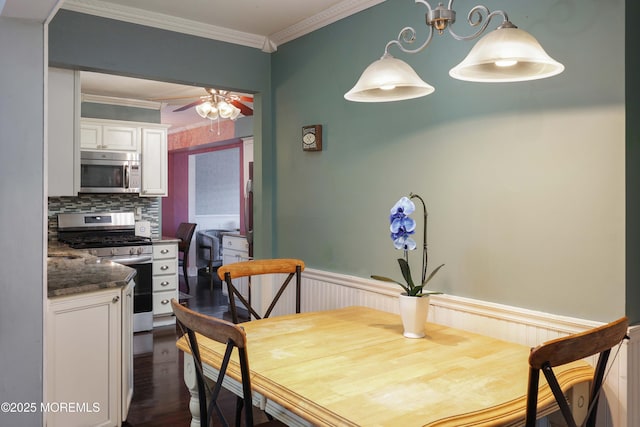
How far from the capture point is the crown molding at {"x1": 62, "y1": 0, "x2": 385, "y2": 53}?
2.88m

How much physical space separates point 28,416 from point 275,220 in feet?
6.37

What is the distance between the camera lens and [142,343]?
4484mm

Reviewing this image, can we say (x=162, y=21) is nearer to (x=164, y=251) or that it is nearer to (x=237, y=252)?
(x=164, y=251)

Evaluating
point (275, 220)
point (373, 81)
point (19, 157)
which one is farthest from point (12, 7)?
point (275, 220)

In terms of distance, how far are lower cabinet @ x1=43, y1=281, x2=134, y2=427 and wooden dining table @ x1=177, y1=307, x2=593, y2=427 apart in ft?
2.88

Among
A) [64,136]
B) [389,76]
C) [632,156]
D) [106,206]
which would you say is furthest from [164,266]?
[632,156]

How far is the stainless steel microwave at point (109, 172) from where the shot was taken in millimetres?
5148

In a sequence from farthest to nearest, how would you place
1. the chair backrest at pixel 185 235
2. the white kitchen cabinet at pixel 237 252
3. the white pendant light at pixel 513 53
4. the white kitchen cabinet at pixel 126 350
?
the chair backrest at pixel 185 235 → the white kitchen cabinet at pixel 237 252 → the white kitchen cabinet at pixel 126 350 → the white pendant light at pixel 513 53

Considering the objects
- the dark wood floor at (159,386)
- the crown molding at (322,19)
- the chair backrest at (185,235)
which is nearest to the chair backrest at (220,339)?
the dark wood floor at (159,386)

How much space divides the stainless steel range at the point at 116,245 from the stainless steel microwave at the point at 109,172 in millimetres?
332

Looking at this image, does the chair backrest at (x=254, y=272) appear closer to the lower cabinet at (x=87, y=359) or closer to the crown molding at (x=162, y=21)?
the lower cabinet at (x=87, y=359)

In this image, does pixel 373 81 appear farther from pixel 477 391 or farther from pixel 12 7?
pixel 12 7

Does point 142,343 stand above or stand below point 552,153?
below

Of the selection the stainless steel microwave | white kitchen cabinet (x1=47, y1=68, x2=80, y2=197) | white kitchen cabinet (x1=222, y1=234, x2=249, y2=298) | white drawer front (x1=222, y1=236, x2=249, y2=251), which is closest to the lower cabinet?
white kitchen cabinet (x1=47, y1=68, x2=80, y2=197)
